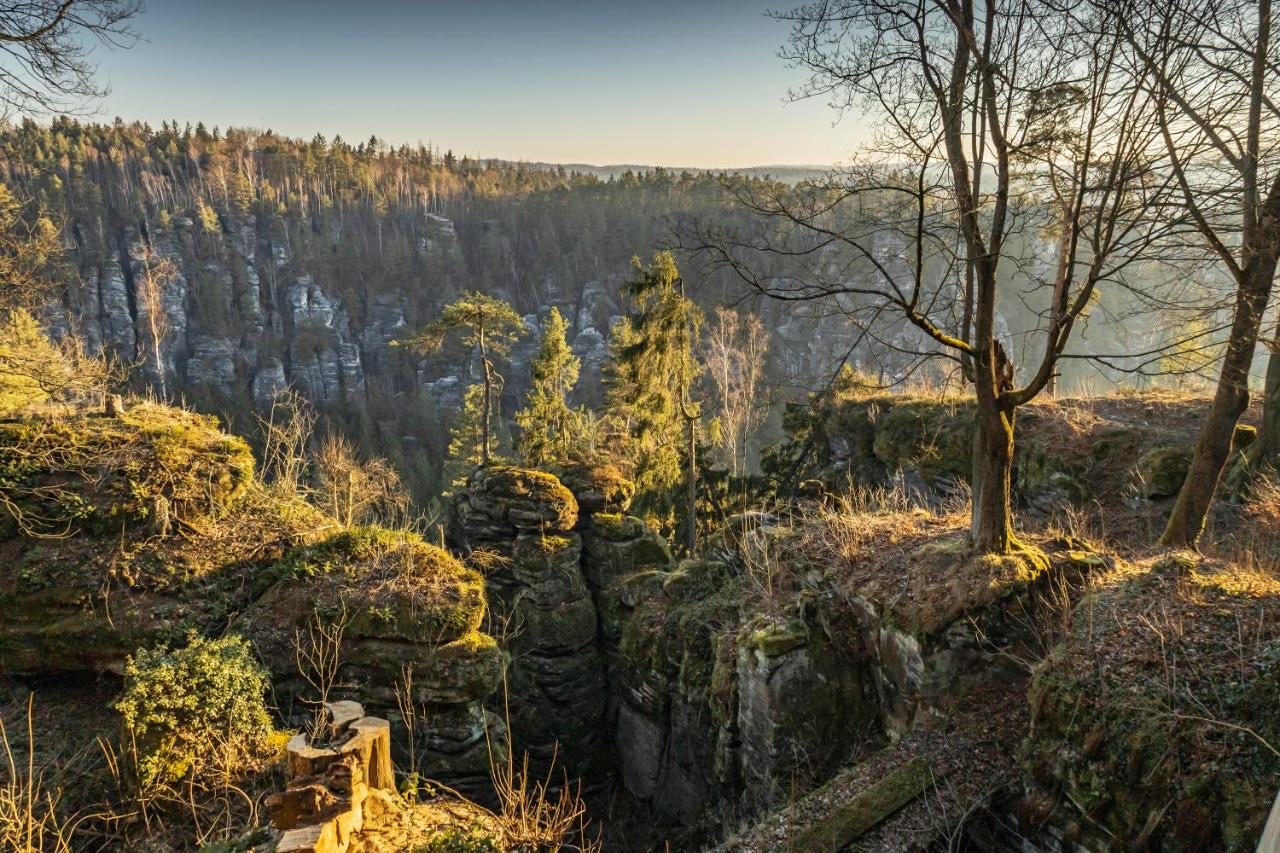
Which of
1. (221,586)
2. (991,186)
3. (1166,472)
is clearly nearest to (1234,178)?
(991,186)

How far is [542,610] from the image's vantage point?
14.6 metres

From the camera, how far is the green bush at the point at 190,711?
216 inches

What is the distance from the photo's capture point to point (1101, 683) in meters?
4.15

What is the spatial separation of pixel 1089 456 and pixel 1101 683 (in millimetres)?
8566

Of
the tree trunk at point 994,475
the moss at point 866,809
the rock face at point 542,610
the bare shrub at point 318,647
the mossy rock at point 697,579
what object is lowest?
the rock face at point 542,610

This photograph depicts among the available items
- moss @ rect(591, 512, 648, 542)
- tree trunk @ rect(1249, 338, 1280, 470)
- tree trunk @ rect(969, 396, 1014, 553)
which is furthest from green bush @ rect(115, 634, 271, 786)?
tree trunk @ rect(1249, 338, 1280, 470)

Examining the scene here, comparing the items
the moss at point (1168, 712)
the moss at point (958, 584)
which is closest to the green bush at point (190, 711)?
the moss at point (958, 584)

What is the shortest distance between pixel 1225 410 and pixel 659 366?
1208 centimetres

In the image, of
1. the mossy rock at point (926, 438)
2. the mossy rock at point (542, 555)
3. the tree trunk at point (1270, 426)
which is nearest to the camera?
the tree trunk at point (1270, 426)

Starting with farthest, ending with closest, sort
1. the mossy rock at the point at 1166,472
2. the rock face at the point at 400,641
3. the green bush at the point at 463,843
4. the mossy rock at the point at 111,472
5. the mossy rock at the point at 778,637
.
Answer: the mossy rock at the point at 1166,472, the mossy rock at the point at 111,472, the rock face at the point at 400,641, the mossy rock at the point at 778,637, the green bush at the point at 463,843

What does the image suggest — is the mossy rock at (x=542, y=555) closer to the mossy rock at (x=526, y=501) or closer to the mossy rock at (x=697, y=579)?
the mossy rock at (x=526, y=501)

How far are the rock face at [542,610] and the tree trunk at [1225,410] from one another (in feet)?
37.2

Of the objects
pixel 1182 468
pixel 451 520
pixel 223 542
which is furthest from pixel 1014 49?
pixel 451 520

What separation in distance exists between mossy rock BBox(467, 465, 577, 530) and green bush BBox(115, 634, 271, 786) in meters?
8.91
